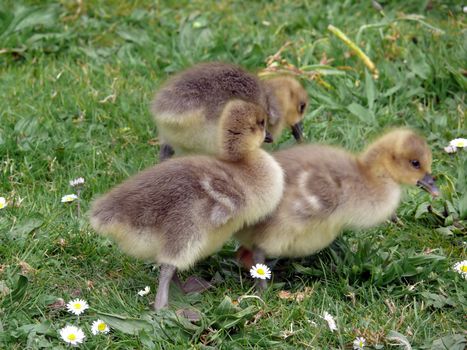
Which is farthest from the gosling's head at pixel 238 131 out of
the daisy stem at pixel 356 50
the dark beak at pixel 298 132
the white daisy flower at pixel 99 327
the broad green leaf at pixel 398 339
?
the daisy stem at pixel 356 50

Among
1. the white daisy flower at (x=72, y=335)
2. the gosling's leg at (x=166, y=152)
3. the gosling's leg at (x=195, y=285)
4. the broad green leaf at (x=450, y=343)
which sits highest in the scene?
the white daisy flower at (x=72, y=335)

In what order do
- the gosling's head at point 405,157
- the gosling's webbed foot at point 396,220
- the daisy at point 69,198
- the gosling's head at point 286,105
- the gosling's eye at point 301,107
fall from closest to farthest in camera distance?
the gosling's head at point 405,157 → the gosling's webbed foot at point 396,220 → the daisy at point 69,198 → the gosling's head at point 286,105 → the gosling's eye at point 301,107

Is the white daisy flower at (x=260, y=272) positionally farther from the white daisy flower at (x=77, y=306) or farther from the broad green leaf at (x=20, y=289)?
the broad green leaf at (x=20, y=289)

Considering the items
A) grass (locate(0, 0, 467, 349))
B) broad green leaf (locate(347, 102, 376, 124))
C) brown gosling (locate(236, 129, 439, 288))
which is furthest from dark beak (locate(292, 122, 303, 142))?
brown gosling (locate(236, 129, 439, 288))

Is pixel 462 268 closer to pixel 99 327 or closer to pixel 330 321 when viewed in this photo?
pixel 330 321

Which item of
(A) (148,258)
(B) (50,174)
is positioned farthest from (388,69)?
(A) (148,258)

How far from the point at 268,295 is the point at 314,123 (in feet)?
6.22

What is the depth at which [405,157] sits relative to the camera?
3959 millimetres

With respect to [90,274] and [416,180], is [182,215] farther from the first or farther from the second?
[416,180]

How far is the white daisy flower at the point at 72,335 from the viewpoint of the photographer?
135 inches

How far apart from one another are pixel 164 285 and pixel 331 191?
83 centimetres

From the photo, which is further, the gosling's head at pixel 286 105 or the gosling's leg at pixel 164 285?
the gosling's head at pixel 286 105

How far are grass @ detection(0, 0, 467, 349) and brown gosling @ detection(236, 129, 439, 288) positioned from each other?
18 cm

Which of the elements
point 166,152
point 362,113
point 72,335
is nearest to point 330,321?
point 72,335
